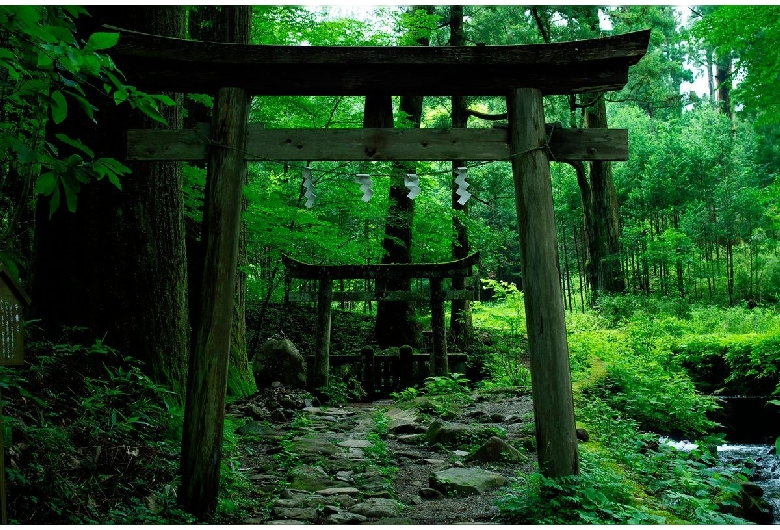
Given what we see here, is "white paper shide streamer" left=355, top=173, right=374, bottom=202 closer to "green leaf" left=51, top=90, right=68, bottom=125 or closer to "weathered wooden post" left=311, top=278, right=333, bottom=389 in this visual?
"green leaf" left=51, top=90, right=68, bottom=125

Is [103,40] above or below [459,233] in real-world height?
below

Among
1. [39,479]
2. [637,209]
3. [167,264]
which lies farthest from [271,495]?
[637,209]

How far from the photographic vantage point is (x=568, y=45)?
492cm

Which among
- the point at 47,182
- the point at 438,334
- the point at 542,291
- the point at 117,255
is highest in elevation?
the point at 47,182

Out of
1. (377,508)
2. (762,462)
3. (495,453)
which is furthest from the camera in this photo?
(762,462)

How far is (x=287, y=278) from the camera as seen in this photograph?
13.5 meters

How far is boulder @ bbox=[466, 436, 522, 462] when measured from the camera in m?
6.52

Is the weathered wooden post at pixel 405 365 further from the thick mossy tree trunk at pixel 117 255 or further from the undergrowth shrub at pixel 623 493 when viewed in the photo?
the thick mossy tree trunk at pixel 117 255

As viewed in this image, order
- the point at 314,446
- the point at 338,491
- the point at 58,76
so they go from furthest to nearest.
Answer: the point at 314,446 → the point at 338,491 → the point at 58,76

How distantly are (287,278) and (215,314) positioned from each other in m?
8.71

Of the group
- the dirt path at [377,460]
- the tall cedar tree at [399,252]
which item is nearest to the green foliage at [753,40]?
the dirt path at [377,460]

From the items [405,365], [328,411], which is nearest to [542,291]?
[328,411]

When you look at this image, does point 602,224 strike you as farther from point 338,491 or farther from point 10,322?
point 10,322

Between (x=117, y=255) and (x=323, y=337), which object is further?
(x=323, y=337)
